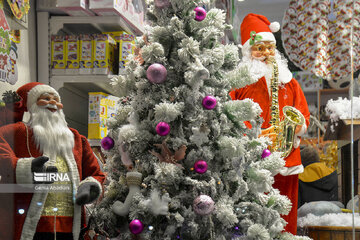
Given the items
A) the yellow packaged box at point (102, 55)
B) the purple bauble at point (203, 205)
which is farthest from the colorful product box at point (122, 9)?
the purple bauble at point (203, 205)

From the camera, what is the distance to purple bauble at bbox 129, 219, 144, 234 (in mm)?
2152

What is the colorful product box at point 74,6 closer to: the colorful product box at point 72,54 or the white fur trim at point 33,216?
the colorful product box at point 72,54

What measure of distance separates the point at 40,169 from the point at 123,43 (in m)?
1.38

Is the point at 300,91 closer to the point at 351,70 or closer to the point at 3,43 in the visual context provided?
the point at 351,70

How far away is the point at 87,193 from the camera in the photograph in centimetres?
206

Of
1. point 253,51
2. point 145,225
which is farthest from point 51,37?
point 253,51

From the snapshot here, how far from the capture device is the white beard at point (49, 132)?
2.03m

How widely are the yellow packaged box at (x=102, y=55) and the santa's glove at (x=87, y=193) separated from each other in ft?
3.04

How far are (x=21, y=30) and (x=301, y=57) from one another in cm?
166

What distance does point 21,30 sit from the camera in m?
2.11

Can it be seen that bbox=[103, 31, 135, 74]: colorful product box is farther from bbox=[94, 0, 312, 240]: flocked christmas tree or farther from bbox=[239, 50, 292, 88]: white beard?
bbox=[239, 50, 292, 88]: white beard

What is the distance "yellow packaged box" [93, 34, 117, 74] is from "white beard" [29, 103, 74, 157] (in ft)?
2.41

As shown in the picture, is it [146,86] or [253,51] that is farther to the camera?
[253,51]

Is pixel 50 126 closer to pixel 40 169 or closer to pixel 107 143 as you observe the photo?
pixel 40 169
